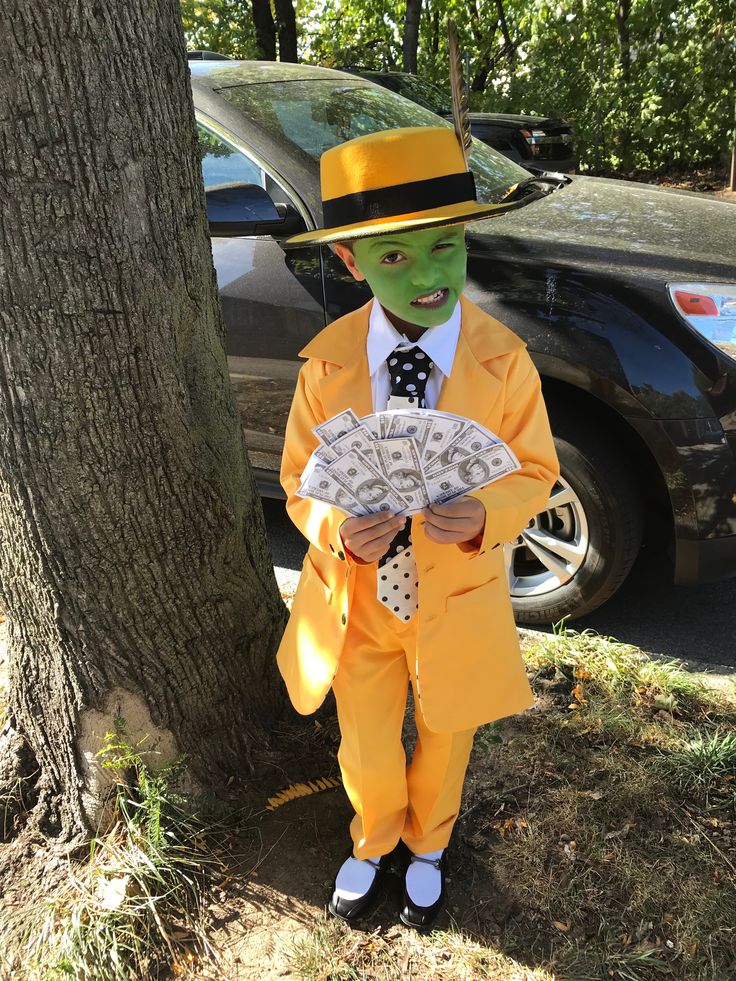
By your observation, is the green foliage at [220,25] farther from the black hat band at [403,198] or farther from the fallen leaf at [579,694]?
the black hat band at [403,198]

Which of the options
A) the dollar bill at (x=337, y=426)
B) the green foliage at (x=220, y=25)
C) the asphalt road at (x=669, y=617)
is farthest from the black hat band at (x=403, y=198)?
the green foliage at (x=220, y=25)

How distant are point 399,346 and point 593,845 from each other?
1445mm

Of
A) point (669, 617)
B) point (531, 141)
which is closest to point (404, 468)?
point (669, 617)

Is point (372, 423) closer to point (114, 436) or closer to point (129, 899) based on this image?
point (114, 436)

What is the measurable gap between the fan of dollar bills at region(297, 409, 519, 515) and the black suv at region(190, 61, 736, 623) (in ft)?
4.54

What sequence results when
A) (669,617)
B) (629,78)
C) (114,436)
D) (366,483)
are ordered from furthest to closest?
(629,78), (669,617), (114,436), (366,483)

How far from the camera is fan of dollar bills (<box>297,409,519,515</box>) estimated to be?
1.41 m

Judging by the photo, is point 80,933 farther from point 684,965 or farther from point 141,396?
point 684,965

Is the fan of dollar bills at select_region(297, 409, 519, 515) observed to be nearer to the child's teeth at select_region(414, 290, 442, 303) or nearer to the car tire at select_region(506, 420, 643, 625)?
the child's teeth at select_region(414, 290, 442, 303)

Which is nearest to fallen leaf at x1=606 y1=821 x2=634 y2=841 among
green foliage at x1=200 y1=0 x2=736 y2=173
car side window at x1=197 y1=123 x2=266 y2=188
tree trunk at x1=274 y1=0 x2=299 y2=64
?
car side window at x1=197 y1=123 x2=266 y2=188

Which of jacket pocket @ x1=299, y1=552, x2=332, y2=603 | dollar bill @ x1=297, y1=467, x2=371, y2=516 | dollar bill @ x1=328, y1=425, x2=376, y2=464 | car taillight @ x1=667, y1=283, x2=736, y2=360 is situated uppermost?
dollar bill @ x1=328, y1=425, x2=376, y2=464

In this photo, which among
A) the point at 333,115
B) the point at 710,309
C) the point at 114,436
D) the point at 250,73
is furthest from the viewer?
the point at 250,73

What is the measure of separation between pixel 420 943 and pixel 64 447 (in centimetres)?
147

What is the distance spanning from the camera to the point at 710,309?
8.69ft
